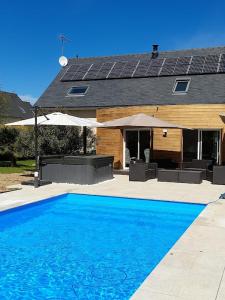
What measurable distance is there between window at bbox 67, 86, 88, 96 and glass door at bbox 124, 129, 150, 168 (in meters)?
7.43

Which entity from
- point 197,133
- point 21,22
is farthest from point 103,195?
point 21,22

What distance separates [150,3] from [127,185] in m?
13.4

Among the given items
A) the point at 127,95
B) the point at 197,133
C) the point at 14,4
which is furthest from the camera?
the point at 127,95

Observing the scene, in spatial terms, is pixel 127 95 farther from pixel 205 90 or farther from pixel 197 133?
pixel 197 133

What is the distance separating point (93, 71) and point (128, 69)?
9.68ft

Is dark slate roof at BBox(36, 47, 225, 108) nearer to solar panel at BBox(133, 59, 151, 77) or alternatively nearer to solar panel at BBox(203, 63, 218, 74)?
solar panel at BBox(203, 63, 218, 74)

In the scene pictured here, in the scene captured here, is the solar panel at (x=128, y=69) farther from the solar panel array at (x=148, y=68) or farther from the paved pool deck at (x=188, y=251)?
the paved pool deck at (x=188, y=251)

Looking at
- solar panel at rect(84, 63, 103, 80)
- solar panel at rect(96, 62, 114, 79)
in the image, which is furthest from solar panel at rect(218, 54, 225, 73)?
solar panel at rect(84, 63, 103, 80)

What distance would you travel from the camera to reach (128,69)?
89.6 feet

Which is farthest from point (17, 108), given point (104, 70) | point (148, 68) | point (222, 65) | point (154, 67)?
point (222, 65)

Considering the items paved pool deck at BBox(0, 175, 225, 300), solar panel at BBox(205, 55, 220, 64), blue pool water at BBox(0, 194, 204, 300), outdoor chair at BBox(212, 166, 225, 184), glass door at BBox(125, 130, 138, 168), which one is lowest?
blue pool water at BBox(0, 194, 204, 300)

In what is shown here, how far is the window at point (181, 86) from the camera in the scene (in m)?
23.6

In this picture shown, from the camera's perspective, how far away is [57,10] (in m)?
23.1

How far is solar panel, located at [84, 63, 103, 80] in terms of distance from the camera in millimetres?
27703
